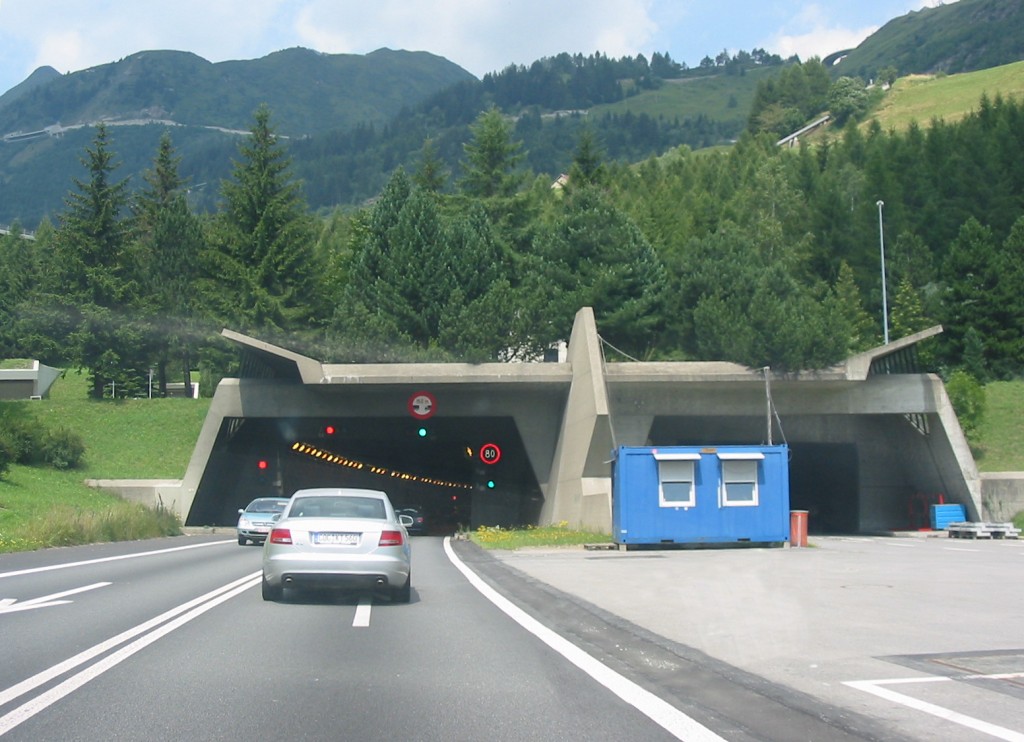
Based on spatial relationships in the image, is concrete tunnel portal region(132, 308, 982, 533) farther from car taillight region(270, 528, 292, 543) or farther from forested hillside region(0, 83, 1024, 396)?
car taillight region(270, 528, 292, 543)

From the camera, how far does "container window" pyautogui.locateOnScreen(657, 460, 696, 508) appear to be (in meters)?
27.3

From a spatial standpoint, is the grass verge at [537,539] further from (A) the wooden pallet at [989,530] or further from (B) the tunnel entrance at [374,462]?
(B) the tunnel entrance at [374,462]

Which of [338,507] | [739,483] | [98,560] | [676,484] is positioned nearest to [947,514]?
[739,483]

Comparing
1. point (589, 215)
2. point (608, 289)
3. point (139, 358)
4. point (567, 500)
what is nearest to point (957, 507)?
point (567, 500)

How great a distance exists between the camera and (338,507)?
14.5 metres

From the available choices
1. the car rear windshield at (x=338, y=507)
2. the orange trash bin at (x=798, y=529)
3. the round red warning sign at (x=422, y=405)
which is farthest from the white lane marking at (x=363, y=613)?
the round red warning sign at (x=422, y=405)

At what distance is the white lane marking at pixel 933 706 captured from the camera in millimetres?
6938

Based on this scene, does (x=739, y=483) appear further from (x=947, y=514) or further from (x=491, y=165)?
(x=491, y=165)

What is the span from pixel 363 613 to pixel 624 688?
18.8ft

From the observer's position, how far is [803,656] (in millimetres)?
9984

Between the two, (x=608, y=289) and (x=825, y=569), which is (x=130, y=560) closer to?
(x=825, y=569)

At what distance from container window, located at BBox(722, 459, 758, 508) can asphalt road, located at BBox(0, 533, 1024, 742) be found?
881 cm

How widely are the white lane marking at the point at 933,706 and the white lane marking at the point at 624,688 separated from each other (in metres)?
1.56

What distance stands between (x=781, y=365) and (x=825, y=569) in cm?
2129
